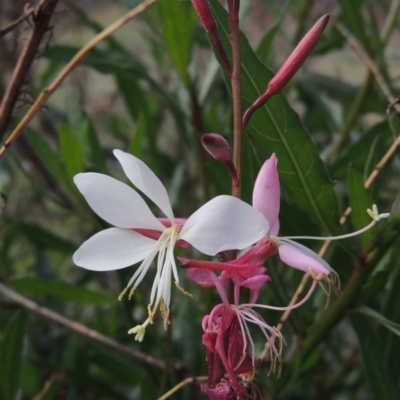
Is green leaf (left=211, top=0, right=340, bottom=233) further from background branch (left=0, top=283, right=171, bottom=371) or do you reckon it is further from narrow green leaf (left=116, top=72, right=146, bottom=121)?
narrow green leaf (left=116, top=72, right=146, bottom=121)

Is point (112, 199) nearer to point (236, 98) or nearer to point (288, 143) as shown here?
point (236, 98)

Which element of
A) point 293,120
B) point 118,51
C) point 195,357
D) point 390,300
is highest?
point 118,51

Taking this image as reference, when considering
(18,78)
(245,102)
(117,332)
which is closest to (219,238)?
(245,102)

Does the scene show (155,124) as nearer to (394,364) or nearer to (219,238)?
(394,364)

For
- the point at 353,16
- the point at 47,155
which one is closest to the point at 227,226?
the point at 47,155

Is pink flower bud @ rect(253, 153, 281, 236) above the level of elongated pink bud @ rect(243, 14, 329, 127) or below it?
below

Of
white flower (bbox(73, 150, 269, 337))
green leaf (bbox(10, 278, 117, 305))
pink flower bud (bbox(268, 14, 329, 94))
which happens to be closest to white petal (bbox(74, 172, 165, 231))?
white flower (bbox(73, 150, 269, 337))
